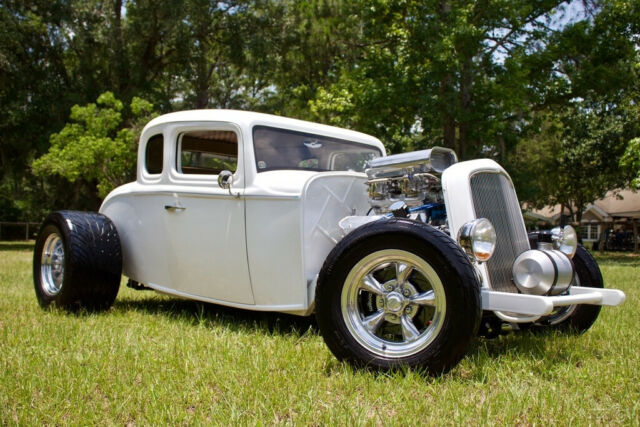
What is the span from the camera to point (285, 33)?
18969mm

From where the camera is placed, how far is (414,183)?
3740 millimetres

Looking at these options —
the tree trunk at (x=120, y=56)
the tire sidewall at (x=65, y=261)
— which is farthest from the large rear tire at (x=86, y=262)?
the tree trunk at (x=120, y=56)

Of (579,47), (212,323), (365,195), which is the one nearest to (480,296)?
(365,195)

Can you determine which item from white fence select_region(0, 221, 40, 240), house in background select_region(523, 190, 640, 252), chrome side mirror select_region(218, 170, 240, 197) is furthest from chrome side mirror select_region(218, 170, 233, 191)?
white fence select_region(0, 221, 40, 240)

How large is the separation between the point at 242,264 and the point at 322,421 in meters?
1.88

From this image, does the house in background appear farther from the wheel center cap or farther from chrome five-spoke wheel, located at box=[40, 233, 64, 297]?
the wheel center cap

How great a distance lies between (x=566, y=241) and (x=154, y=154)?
3427 millimetres

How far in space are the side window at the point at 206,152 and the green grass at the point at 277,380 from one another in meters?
1.40

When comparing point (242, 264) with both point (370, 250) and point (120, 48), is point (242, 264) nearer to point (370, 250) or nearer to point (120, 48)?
point (370, 250)

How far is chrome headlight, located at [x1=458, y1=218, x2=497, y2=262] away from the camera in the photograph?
308 cm

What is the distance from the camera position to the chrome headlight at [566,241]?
3.74m

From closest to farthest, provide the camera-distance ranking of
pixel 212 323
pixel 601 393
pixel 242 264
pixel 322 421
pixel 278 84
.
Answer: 1. pixel 322 421
2. pixel 601 393
3. pixel 242 264
4. pixel 212 323
5. pixel 278 84

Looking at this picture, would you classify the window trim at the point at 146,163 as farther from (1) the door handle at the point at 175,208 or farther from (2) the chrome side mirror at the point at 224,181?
(2) the chrome side mirror at the point at 224,181

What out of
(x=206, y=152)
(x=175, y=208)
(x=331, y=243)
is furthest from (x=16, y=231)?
(x=331, y=243)
